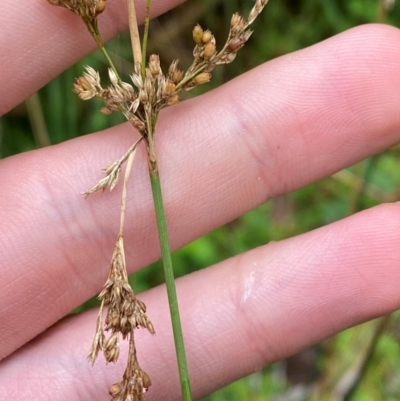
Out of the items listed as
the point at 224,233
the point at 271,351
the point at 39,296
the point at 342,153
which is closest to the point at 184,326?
the point at 271,351

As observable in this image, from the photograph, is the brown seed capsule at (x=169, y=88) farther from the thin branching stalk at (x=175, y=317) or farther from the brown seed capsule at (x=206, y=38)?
the thin branching stalk at (x=175, y=317)

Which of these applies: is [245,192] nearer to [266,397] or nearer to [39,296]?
[39,296]

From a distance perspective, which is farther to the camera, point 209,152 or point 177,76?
point 209,152

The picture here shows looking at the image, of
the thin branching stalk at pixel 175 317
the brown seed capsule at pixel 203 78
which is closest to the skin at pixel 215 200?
the brown seed capsule at pixel 203 78

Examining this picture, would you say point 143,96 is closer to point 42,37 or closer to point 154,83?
point 154,83

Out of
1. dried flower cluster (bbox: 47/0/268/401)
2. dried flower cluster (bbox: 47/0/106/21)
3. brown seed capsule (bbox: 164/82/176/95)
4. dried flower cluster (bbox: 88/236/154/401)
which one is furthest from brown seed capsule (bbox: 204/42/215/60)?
dried flower cluster (bbox: 88/236/154/401)

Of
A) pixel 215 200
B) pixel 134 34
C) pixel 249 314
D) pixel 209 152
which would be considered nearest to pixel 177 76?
pixel 134 34
